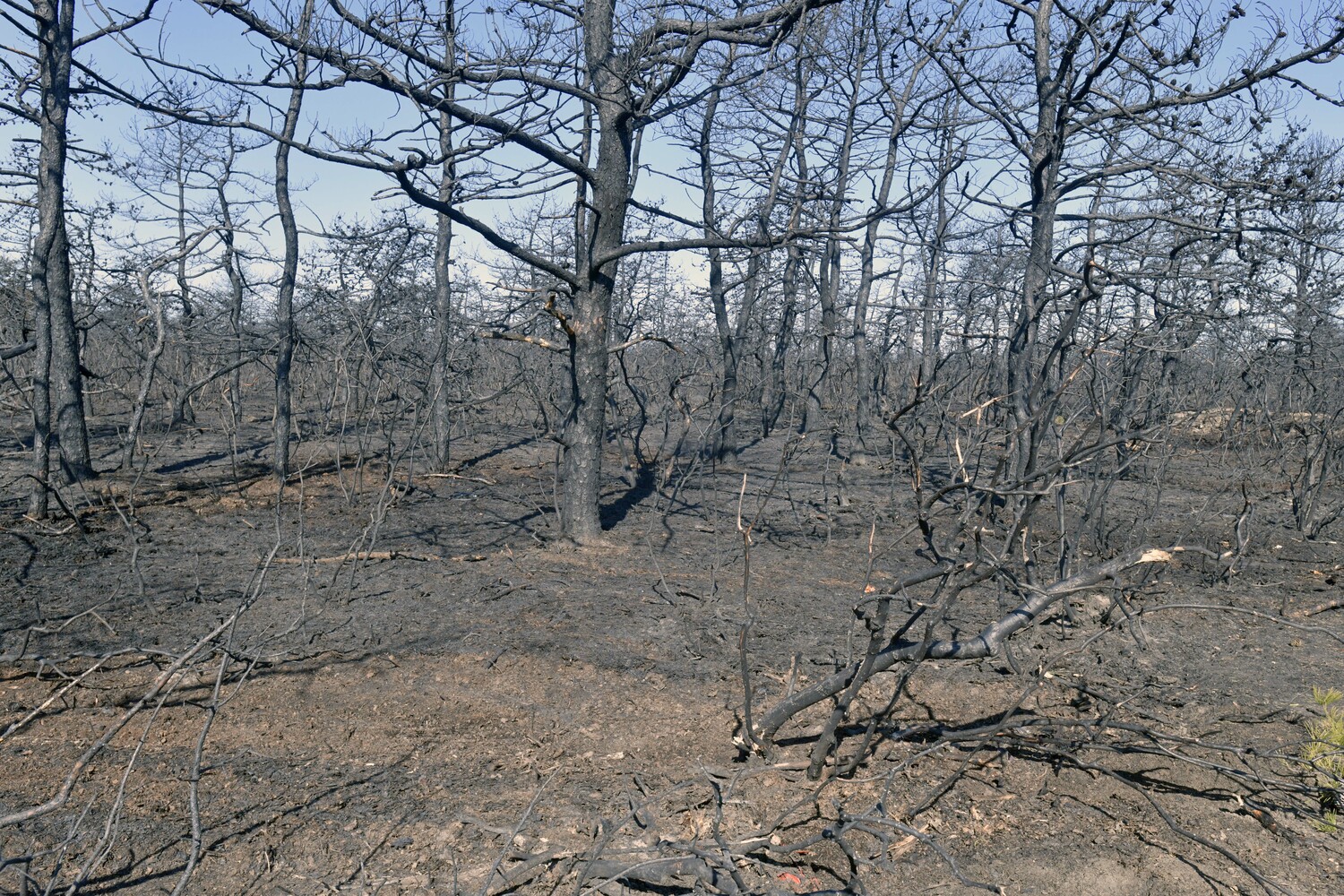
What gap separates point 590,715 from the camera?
161 inches

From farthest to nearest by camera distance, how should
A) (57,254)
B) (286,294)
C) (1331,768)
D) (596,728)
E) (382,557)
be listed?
(286,294), (57,254), (382,557), (596,728), (1331,768)

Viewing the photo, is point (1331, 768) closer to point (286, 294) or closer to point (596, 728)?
point (596, 728)

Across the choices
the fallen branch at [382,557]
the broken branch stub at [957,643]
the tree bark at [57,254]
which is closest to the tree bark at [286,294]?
the tree bark at [57,254]

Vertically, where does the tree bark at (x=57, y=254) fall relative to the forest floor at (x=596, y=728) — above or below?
above

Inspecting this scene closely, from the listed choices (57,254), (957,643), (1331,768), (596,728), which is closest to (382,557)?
(596,728)

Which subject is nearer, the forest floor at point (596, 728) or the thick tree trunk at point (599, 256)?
the forest floor at point (596, 728)

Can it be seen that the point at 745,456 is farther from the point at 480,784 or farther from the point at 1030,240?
the point at 480,784

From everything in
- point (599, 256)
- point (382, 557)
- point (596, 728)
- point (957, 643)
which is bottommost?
point (596, 728)

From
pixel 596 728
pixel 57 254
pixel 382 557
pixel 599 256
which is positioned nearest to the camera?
pixel 596 728

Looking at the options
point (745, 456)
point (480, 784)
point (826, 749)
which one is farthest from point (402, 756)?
point (745, 456)

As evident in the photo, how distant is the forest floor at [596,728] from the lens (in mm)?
2934

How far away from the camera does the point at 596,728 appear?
13.0 feet

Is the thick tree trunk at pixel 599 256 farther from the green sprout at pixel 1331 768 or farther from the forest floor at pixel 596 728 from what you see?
the green sprout at pixel 1331 768

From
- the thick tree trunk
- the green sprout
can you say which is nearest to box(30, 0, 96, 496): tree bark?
the thick tree trunk
